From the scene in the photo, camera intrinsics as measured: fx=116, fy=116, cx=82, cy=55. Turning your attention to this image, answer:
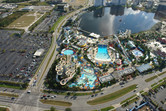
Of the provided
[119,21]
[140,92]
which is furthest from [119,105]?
[119,21]

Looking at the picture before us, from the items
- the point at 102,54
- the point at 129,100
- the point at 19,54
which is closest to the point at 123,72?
the point at 129,100

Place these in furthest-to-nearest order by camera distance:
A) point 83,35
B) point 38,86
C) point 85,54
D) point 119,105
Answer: point 83,35
point 85,54
point 38,86
point 119,105

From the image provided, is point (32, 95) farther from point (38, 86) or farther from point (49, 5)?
point (49, 5)

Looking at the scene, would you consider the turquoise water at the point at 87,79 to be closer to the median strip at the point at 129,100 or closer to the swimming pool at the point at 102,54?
the swimming pool at the point at 102,54

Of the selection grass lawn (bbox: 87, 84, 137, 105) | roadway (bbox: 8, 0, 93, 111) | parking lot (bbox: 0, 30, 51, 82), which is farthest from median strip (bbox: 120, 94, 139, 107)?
parking lot (bbox: 0, 30, 51, 82)

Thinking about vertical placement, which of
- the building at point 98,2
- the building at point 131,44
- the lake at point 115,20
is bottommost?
the building at point 131,44

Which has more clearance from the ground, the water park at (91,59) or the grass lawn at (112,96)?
the water park at (91,59)

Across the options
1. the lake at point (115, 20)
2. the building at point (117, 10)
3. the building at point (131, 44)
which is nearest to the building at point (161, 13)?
the lake at point (115, 20)
